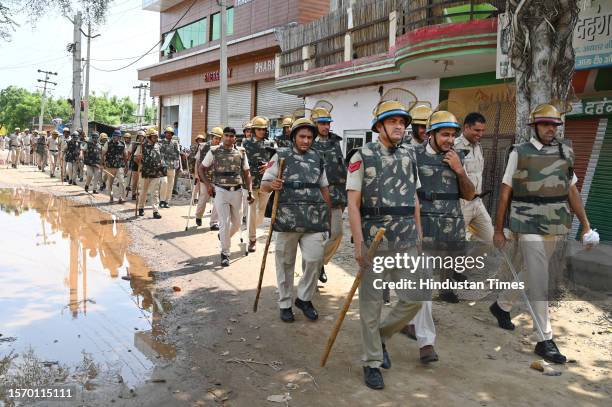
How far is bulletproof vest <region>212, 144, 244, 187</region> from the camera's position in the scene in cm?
783

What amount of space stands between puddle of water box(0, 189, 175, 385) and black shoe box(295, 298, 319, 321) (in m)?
1.38

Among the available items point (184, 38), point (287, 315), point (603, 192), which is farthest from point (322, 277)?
point (184, 38)

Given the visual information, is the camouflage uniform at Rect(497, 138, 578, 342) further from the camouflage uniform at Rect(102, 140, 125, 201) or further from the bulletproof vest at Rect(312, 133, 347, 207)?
the camouflage uniform at Rect(102, 140, 125, 201)

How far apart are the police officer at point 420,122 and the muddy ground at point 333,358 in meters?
1.85

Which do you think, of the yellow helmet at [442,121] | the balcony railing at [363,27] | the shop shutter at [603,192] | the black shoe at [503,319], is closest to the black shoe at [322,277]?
the black shoe at [503,319]

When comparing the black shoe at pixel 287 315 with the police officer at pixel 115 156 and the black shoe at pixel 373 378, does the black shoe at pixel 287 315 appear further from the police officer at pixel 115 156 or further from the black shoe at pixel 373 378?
the police officer at pixel 115 156

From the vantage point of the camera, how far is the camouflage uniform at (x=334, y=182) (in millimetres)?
6195

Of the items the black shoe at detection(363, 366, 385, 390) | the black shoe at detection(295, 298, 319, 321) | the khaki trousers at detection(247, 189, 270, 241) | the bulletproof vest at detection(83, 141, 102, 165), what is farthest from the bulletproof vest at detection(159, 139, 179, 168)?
the black shoe at detection(363, 366, 385, 390)

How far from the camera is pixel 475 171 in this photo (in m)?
5.98

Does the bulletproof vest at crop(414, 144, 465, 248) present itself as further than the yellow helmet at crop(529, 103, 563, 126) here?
Yes

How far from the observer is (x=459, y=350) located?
4.60 meters

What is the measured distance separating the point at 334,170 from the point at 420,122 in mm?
1196

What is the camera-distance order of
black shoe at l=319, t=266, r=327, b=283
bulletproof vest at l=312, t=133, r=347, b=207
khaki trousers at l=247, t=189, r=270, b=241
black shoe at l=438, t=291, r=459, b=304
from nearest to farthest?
1. black shoe at l=438, t=291, r=459, b=304
2. bulletproof vest at l=312, t=133, r=347, b=207
3. black shoe at l=319, t=266, r=327, b=283
4. khaki trousers at l=247, t=189, r=270, b=241

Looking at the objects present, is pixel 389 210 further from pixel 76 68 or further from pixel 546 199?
pixel 76 68
